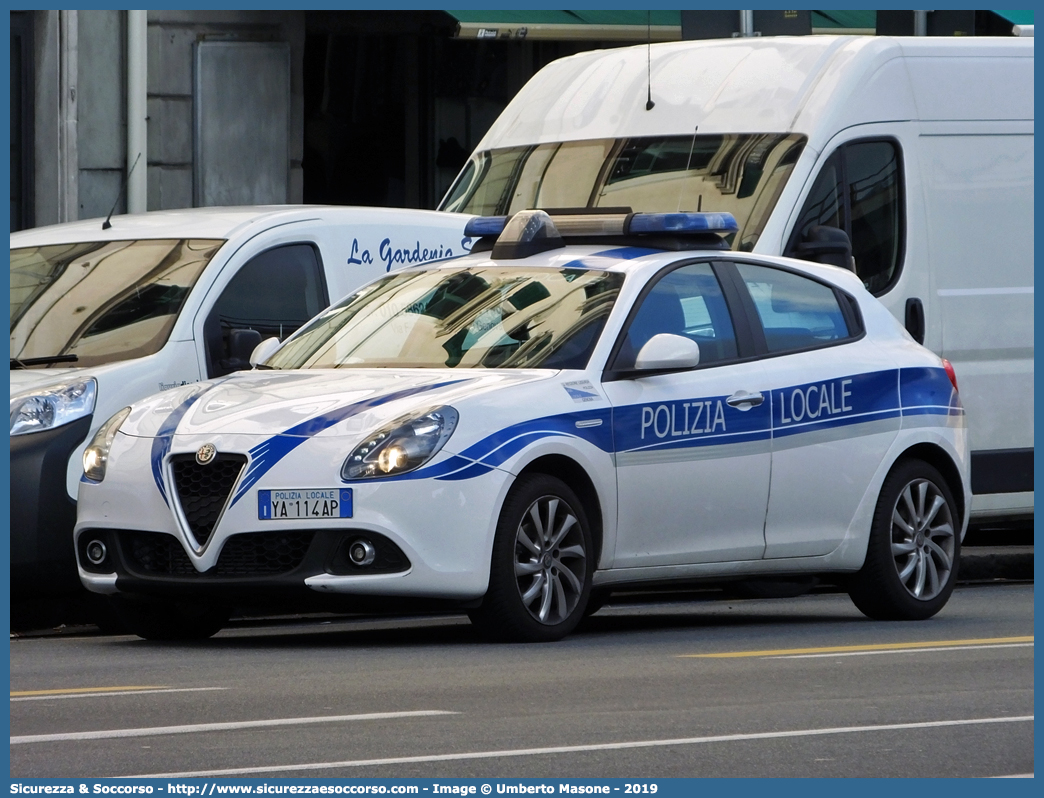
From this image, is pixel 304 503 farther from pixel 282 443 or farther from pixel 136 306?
pixel 136 306

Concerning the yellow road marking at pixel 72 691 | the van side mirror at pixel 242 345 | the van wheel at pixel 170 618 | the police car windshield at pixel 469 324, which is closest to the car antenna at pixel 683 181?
the police car windshield at pixel 469 324

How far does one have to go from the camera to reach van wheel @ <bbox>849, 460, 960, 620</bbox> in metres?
10.5

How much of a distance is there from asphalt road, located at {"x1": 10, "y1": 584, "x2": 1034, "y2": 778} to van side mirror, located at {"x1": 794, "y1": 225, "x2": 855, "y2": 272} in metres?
2.51

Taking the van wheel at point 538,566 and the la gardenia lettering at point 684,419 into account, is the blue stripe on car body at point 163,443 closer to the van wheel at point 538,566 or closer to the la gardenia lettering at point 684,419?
the van wheel at point 538,566

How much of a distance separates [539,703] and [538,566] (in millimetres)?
1737

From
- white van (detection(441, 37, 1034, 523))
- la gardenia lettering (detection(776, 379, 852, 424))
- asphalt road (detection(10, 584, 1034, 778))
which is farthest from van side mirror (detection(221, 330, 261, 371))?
white van (detection(441, 37, 1034, 523))

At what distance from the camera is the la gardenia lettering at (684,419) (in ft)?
31.4

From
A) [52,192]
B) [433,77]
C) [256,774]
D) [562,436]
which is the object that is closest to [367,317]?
[562,436]

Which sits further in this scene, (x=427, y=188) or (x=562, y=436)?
(x=427, y=188)

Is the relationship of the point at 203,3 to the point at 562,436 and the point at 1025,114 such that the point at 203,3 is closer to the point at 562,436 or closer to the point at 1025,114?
the point at 1025,114

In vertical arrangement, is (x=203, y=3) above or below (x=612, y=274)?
above

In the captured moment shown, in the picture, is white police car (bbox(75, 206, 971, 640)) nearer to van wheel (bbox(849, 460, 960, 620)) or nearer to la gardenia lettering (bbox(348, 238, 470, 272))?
van wheel (bbox(849, 460, 960, 620))

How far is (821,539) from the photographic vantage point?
10.3 meters

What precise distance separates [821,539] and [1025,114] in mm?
4284
